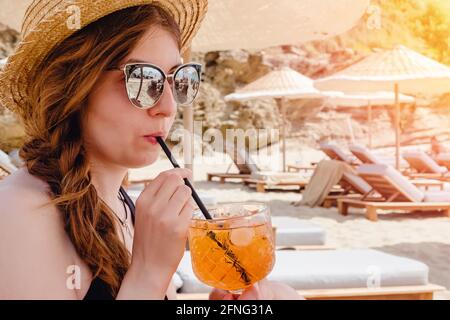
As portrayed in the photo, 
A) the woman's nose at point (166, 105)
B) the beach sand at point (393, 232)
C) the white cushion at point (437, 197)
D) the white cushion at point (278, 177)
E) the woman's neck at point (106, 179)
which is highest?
Answer: the woman's nose at point (166, 105)

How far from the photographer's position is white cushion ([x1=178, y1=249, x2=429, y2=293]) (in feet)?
9.38

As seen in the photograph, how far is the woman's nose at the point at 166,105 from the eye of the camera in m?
1.24

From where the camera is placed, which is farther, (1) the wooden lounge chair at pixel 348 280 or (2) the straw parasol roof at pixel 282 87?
(2) the straw parasol roof at pixel 282 87

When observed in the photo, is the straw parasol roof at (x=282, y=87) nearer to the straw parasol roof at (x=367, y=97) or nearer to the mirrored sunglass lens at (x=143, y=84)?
the straw parasol roof at (x=367, y=97)

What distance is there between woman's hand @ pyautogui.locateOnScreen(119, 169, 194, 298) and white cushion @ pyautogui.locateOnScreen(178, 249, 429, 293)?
1.83m

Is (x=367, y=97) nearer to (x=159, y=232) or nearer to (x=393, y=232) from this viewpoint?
(x=393, y=232)

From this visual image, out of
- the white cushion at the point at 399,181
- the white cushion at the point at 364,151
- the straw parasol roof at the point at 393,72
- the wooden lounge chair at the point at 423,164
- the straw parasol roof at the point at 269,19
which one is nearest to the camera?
the straw parasol roof at the point at 269,19

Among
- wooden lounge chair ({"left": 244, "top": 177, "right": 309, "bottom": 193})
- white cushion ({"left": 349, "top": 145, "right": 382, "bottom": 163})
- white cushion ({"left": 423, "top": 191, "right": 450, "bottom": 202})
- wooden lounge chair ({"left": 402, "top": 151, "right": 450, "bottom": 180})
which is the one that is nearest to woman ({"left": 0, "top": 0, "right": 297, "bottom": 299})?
white cushion ({"left": 423, "top": 191, "right": 450, "bottom": 202})

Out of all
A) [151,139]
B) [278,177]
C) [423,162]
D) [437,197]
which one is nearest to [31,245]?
[151,139]

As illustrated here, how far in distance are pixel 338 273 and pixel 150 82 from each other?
2054 mm

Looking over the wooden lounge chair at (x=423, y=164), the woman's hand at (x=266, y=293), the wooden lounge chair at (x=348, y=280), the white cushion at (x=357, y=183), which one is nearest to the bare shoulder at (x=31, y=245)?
the woman's hand at (x=266, y=293)

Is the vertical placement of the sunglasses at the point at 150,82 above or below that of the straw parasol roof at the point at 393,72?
below

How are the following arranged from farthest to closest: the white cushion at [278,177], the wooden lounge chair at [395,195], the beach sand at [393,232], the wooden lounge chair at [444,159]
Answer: the wooden lounge chair at [444,159] < the white cushion at [278,177] < the wooden lounge chair at [395,195] < the beach sand at [393,232]

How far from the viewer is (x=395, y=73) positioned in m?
9.93
